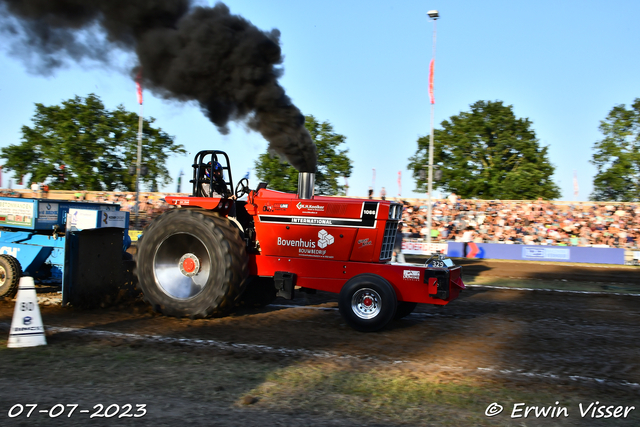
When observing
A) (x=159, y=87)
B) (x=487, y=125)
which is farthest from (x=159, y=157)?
(x=159, y=87)

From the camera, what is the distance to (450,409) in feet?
12.7

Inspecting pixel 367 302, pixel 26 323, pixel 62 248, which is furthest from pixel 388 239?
pixel 62 248

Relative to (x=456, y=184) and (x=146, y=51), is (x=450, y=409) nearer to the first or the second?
(x=146, y=51)

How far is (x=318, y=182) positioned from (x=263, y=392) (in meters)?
20.3

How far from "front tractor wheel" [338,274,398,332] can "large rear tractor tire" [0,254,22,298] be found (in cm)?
486

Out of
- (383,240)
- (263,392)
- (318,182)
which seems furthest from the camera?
(318,182)

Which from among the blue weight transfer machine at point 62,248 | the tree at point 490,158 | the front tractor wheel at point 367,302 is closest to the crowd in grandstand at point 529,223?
the tree at point 490,158

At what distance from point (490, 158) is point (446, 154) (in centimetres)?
284

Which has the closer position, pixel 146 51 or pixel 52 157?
pixel 146 51

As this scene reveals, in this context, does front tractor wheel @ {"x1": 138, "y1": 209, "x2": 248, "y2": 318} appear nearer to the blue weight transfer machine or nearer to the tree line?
the blue weight transfer machine

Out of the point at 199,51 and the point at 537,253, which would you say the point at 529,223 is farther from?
the point at 199,51

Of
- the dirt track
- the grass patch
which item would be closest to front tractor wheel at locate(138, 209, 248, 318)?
the dirt track

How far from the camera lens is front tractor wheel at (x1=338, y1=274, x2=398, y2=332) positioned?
6.14 meters

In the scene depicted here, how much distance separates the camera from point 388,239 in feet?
22.6
